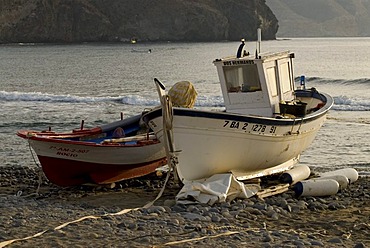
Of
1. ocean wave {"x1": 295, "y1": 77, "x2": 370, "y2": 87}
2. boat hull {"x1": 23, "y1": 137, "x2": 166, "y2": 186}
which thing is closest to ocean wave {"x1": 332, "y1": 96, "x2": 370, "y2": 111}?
ocean wave {"x1": 295, "y1": 77, "x2": 370, "y2": 87}

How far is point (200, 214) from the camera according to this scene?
10.7 m

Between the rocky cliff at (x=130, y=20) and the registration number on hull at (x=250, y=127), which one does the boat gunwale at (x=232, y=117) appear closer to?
the registration number on hull at (x=250, y=127)

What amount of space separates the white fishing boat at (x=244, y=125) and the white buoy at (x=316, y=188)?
116cm

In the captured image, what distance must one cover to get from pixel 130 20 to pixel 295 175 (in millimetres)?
Answer: 158071

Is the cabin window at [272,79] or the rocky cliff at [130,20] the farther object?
the rocky cliff at [130,20]

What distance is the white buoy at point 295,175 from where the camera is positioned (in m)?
13.7

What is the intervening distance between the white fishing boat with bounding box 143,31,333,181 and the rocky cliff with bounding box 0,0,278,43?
144854mm

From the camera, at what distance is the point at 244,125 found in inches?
502

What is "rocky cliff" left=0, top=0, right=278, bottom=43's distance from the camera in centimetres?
15412

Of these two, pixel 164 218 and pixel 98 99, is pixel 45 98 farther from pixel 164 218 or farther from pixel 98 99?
pixel 164 218

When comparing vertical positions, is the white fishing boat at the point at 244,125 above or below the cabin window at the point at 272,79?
below

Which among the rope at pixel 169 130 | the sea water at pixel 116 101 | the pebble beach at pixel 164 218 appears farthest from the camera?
the sea water at pixel 116 101

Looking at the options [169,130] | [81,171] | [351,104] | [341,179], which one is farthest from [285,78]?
[351,104]

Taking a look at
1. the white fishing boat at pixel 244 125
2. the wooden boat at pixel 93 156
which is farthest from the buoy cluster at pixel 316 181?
the wooden boat at pixel 93 156
